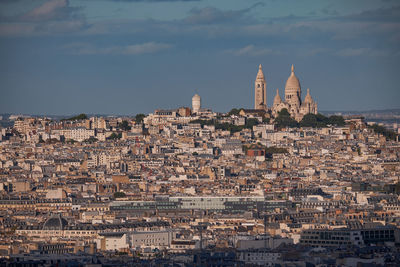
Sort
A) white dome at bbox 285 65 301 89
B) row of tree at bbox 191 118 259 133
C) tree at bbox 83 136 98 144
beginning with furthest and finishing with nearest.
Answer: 1. white dome at bbox 285 65 301 89
2. row of tree at bbox 191 118 259 133
3. tree at bbox 83 136 98 144

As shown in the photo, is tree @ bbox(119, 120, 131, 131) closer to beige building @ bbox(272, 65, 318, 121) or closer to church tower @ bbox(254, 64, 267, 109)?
beige building @ bbox(272, 65, 318, 121)

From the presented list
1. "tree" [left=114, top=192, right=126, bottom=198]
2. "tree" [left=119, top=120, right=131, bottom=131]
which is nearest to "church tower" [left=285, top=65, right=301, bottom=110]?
"tree" [left=119, top=120, right=131, bottom=131]

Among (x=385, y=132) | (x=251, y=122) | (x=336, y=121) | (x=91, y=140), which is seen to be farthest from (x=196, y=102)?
(x=91, y=140)

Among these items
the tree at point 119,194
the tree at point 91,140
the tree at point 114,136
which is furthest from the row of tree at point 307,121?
the tree at point 119,194

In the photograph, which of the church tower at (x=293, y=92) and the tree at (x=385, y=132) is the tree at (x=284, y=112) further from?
the tree at (x=385, y=132)

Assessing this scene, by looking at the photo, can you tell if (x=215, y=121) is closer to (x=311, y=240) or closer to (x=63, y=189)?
(x=63, y=189)

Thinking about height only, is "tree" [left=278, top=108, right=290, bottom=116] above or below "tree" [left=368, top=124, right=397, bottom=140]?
above

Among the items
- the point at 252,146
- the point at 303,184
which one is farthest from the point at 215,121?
the point at 303,184

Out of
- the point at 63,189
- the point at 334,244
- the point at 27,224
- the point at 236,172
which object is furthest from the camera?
the point at 236,172
